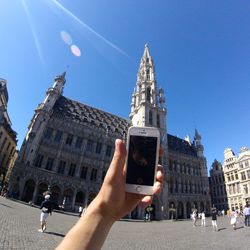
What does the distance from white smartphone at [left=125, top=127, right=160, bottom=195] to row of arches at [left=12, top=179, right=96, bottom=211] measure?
31939 mm

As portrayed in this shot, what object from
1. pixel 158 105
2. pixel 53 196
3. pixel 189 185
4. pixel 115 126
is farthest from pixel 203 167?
pixel 53 196

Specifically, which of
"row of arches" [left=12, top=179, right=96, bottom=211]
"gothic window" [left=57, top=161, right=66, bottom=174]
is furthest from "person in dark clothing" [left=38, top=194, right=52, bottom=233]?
"gothic window" [left=57, top=161, right=66, bottom=174]

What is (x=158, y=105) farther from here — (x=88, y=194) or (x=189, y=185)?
(x=88, y=194)

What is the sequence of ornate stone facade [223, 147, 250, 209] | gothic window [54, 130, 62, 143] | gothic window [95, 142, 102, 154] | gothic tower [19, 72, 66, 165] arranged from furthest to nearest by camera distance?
ornate stone facade [223, 147, 250, 209] < gothic window [95, 142, 102, 154] < gothic window [54, 130, 62, 143] < gothic tower [19, 72, 66, 165]

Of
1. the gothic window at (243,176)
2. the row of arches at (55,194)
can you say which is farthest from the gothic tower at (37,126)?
the gothic window at (243,176)

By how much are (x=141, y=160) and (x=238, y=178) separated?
206 ft

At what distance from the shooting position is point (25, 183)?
102 feet

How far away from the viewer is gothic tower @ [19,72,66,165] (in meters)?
32.7

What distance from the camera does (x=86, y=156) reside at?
3816cm

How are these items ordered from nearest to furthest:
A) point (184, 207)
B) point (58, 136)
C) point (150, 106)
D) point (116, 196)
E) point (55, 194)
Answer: point (116, 196) → point (55, 194) → point (58, 136) → point (184, 207) → point (150, 106)

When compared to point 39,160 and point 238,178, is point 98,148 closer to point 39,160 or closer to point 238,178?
point 39,160

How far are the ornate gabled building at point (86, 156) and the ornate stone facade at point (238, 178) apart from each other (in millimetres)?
10591

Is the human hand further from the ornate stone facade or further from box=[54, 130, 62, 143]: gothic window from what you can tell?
the ornate stone facade

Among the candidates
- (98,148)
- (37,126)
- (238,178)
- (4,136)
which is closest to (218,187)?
(238,178)
